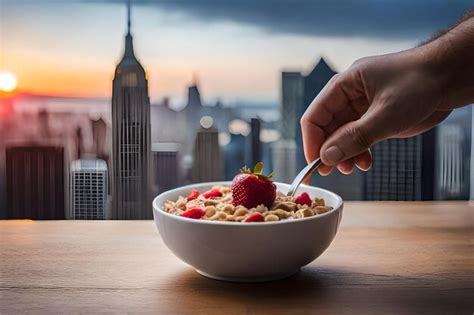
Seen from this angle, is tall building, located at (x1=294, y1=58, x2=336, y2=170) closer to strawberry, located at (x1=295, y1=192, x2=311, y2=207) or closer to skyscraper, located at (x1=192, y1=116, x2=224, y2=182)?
skyscraper, located at (x1=192, y1=116, x2=224, y2=182)

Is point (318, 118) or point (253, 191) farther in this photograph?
point (318, 118)

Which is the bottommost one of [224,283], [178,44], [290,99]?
[224,283]

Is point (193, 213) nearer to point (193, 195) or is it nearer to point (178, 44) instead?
point (193, 195)

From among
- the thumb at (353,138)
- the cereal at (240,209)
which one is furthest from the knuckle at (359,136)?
the cereal at (240,209)

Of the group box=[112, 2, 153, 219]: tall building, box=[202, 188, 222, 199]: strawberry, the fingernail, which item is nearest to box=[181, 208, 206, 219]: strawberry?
box=[202, 188, 222, 199]: strawberry

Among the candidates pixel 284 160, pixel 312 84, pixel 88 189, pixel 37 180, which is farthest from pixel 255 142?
pixel 37 180

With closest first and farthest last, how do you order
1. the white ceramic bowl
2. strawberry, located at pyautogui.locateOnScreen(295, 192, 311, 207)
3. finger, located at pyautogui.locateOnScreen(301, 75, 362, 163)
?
1. the white ceramic bowl
2. strawberry, located at pyautogui.locateOnScreen(295, 192, 311, 207)
3. finger, located at pyautogui.locateOnScreen(301, 75, 362, 163)
